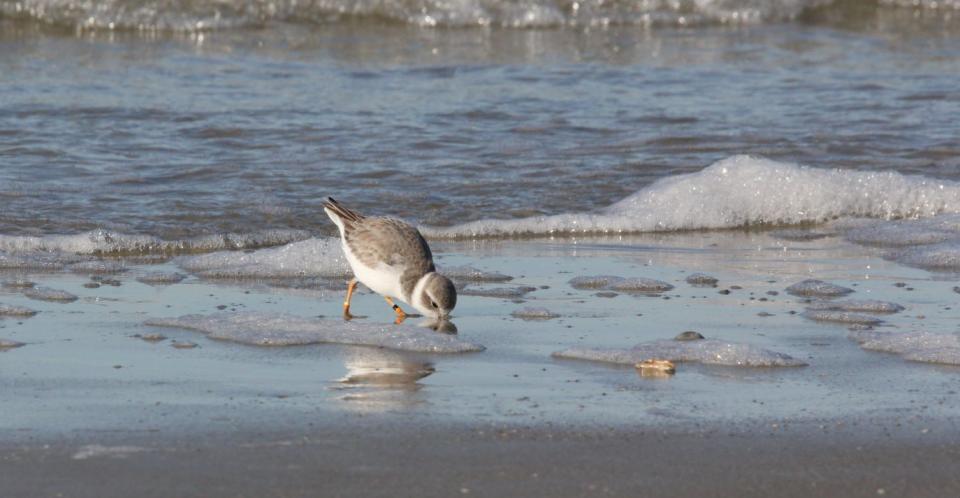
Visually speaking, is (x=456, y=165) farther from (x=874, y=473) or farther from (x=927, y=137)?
(x=874, y=473)

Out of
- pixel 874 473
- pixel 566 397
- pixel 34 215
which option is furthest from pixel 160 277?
pixel 874 473

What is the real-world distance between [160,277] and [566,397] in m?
2.66

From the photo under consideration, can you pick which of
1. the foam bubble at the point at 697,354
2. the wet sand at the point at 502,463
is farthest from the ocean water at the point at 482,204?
the wet sand at the point at 502,463

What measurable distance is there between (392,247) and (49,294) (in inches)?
56.0

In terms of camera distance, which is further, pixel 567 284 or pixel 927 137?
pixel 927 137

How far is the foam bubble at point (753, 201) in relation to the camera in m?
8.02

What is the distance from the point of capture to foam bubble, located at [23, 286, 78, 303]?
6.05 meters

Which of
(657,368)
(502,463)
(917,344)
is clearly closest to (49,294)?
(657,368)

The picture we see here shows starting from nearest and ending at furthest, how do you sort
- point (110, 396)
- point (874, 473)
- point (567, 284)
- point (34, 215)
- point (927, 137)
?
1. point (874, 473)
2. point (110, 396)
3. point (567, 284)
4. point (34, 215)
5. point (927, 137)

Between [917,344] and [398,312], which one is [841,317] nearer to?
[917,344]

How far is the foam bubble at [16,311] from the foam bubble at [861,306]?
305 cm

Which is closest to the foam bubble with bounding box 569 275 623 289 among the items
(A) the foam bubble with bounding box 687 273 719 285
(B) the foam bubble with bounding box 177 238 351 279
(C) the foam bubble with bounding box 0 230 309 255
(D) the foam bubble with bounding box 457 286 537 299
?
(D) the foam bubble with bounding box 457 286 537 299

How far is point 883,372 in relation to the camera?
16.1ft

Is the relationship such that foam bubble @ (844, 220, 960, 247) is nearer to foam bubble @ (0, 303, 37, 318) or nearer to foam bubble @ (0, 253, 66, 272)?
foam bubble @ (0, 253, 66, 272)
